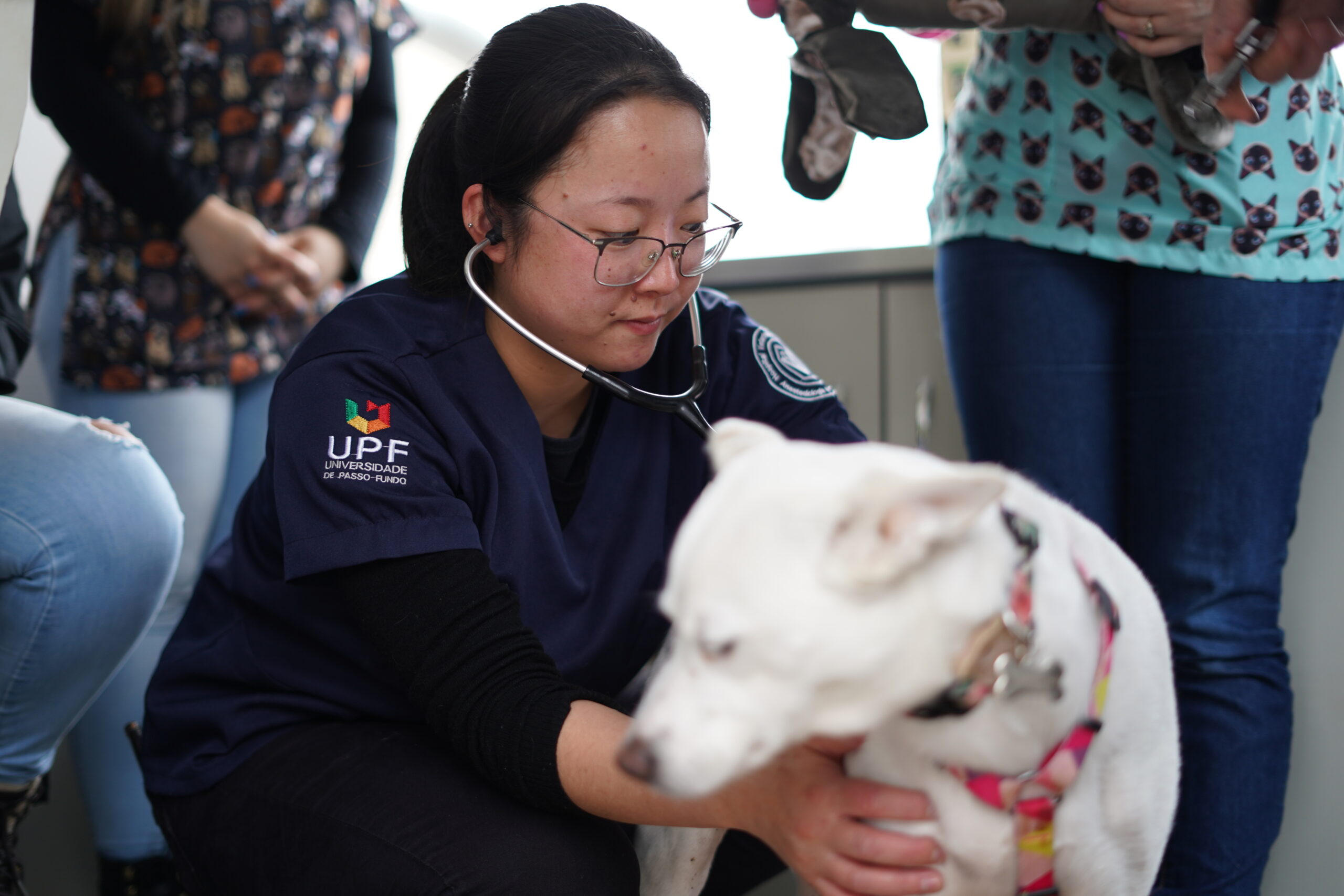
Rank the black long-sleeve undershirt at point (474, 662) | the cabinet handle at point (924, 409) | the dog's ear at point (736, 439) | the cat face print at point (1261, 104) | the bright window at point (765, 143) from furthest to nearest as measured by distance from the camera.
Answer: the bright window at point (765, 143)
the cabinet handle at point (924, 409)
the cat face print at point (1261, 104)
the black long-sleeve undershirt at point (474, 662)
the dog's ear at point (736, 439)

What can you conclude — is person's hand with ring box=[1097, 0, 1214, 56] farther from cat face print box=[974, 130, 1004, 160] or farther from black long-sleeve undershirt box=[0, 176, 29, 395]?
black long-sleeve undershirt box=[0, 176, 29, 395]

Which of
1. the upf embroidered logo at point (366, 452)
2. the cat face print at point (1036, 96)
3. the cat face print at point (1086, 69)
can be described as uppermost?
the cat face print at point (1086, 69)

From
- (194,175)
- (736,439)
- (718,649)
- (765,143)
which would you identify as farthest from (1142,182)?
(194,175)

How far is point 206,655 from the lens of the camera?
107 centimetres

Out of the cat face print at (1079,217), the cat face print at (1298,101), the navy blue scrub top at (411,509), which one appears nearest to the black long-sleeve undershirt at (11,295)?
the navy blue scrub top at (411,509)

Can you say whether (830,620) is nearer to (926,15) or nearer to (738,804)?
(738,804)

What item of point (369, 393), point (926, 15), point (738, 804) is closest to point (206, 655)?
point (369, 393)

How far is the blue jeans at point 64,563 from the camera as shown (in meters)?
1.04

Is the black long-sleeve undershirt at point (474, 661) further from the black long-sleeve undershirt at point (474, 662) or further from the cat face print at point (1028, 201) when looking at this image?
the cat face print at point (1028, 201)

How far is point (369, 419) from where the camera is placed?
921mm

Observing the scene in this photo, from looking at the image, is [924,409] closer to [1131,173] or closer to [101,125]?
[1131,173]

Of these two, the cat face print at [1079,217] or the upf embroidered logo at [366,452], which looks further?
the cat face print at [1079,217]

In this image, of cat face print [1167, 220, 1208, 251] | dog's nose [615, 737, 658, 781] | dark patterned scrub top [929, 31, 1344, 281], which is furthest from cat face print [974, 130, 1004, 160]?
dog's nose [615, 737, 658, 781]

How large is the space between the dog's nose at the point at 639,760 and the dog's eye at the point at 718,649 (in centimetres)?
6
